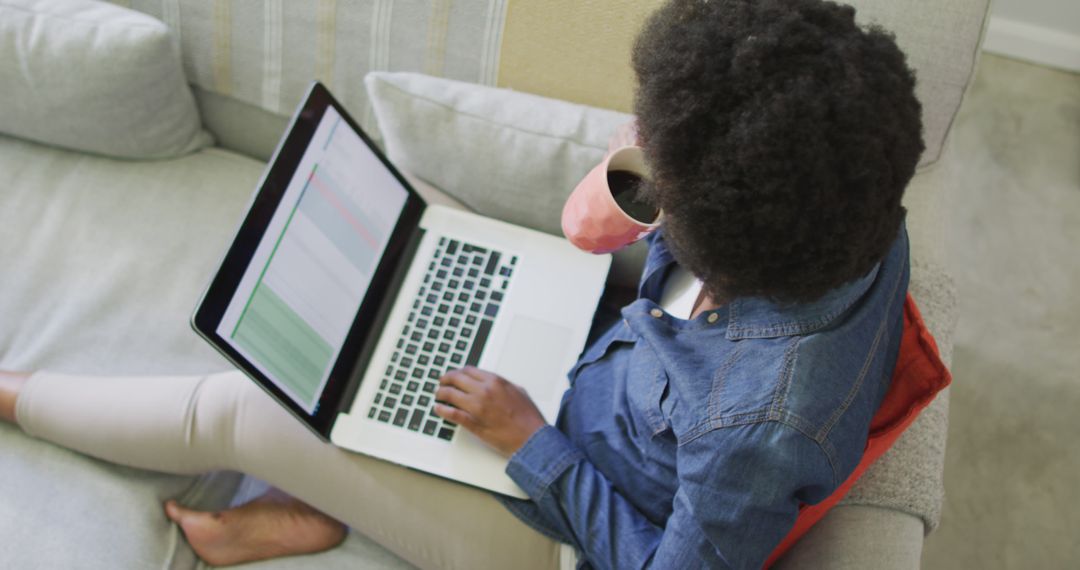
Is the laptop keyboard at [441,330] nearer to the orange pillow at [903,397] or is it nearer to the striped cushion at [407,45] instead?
the striped cushion at [407,45]

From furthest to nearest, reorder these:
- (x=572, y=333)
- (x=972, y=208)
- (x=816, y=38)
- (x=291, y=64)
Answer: (x=972, y=208) < (x=291, y=64) < (x=572, y=333) < (x=816, y=38)

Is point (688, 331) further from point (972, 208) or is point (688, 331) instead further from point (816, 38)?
point (972, 208)

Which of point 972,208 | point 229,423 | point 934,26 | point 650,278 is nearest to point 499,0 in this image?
point 650,278

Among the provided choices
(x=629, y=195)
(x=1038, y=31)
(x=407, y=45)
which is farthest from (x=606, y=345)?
(x=1038, y=31)

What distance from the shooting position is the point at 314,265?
3.24 feet

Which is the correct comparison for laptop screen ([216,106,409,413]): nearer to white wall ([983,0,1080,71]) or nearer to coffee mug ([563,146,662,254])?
coffee mug ([563,146,662,254])

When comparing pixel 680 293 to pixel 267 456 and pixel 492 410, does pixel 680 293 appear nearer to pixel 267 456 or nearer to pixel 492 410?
pixel 492 410

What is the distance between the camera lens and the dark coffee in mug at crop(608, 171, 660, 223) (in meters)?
0.85

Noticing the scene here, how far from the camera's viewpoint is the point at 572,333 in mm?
1088

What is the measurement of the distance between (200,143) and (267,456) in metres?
0.63

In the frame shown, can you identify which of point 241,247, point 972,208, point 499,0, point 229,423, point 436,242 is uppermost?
point 499,0

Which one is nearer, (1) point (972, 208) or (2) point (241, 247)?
(2) point (241, 247)

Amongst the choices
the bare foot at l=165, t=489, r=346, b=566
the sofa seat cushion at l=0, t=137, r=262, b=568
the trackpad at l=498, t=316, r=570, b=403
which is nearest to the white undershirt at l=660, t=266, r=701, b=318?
A: the trackpad at l=498, t=316, r=570, b=403

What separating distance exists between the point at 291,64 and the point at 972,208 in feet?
5.20
